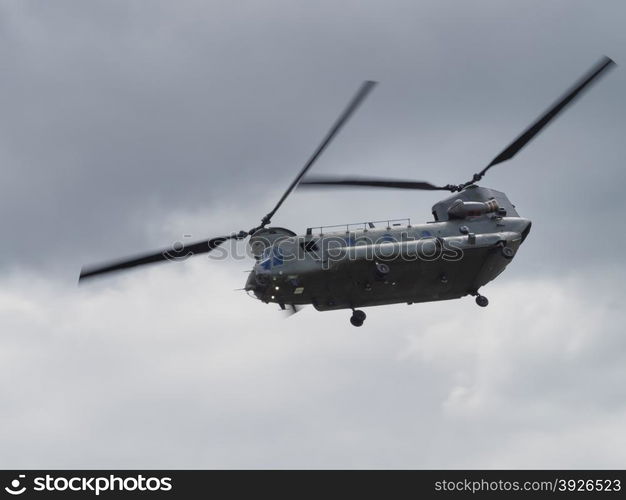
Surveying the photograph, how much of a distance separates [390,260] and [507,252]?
8.52 meters

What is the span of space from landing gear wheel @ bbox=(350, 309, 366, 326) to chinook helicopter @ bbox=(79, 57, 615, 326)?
0.06 meters

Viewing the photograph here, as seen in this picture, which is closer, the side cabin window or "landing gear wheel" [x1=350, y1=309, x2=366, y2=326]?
the side cabin window

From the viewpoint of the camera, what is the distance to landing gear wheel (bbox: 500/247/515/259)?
6581 centimetres

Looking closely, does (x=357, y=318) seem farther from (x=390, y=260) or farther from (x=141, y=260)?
(x=141, y=260)

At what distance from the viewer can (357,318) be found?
6400 centimetres

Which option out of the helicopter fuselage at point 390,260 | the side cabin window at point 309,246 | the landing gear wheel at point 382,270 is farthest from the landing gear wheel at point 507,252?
the side cabin window at point 309,246

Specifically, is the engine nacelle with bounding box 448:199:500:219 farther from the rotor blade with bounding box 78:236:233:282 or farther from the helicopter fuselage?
the rotor blade with bounding box 78:236:233:282

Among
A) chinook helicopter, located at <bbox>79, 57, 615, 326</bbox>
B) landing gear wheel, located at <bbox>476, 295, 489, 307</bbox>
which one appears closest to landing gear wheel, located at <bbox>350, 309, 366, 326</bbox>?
chinook helicopter, located at <bbox>79, 57, 615, 326</bbox>

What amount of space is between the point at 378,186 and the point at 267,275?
9028 mm

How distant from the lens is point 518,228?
6750 centimetres

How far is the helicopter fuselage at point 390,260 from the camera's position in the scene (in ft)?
204

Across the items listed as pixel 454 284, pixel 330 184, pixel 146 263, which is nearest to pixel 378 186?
pixel 330 184

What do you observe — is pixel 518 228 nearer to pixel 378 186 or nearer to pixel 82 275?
pixel 378 186

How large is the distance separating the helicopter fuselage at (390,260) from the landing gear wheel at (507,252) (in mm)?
64
